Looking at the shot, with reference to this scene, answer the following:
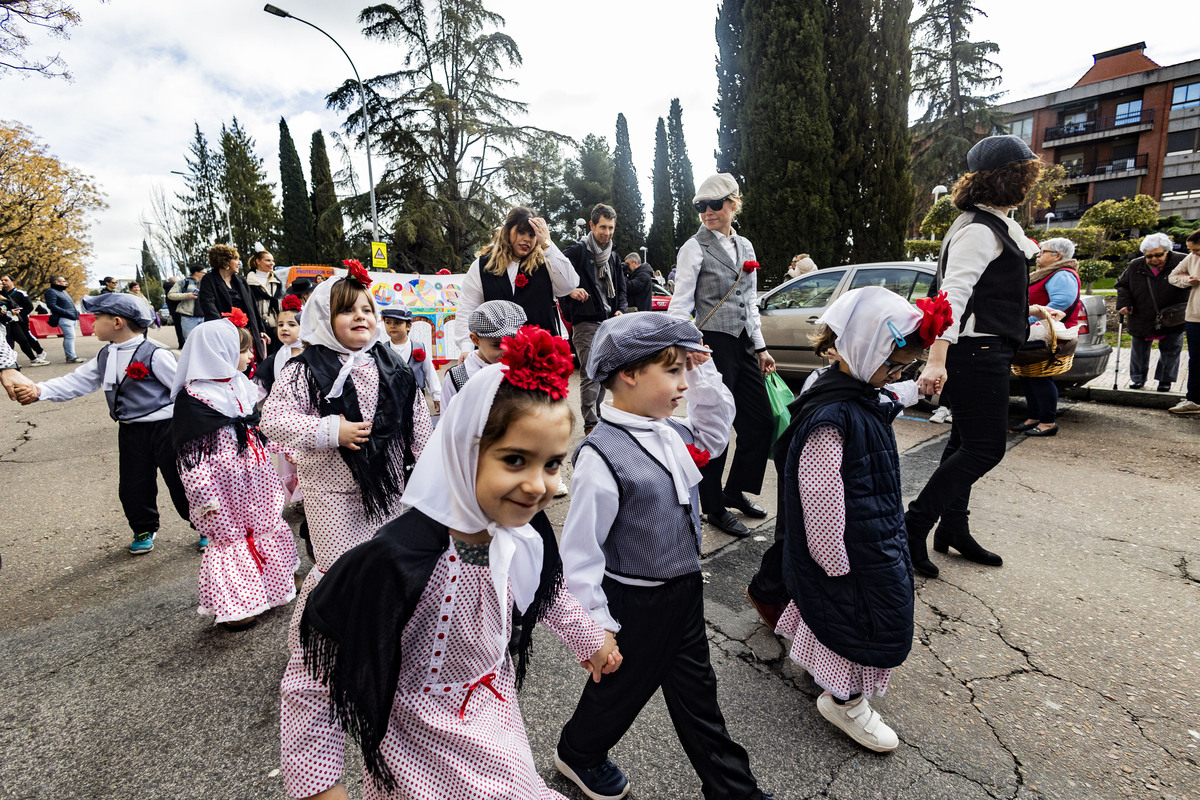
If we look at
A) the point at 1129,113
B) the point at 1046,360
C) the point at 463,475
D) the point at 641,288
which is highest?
the point at 1129,113

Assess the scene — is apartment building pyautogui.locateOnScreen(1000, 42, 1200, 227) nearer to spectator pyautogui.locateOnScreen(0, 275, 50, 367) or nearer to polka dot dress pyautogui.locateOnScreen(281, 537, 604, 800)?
polka dot dress pyautogui.locateOnScreen(281, 537, 604, 800)

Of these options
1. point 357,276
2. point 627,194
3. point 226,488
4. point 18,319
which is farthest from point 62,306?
point 627,194

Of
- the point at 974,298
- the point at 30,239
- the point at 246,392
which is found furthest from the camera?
the point at 30,239

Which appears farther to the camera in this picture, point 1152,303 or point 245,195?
point 245,195

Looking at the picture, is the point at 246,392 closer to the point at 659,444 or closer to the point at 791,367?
the point at 659,444

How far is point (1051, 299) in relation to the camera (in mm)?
5566

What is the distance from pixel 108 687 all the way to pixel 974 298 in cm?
442

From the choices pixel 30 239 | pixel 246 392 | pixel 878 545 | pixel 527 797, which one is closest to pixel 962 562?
pixel 878 545

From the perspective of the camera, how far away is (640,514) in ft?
5.42

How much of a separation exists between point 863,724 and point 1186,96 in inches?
2078

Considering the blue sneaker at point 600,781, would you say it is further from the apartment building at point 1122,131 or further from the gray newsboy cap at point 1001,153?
the apartment building at point 1122,131

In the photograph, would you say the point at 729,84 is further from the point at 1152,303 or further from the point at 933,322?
the point at 933,322

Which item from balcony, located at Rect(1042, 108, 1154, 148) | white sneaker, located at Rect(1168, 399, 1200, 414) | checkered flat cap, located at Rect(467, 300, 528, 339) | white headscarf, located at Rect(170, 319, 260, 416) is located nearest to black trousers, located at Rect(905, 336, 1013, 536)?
checkered flat cap, located at Rect(467, 300, 528, 339)

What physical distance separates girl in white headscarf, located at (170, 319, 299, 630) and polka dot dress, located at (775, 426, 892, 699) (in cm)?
263
